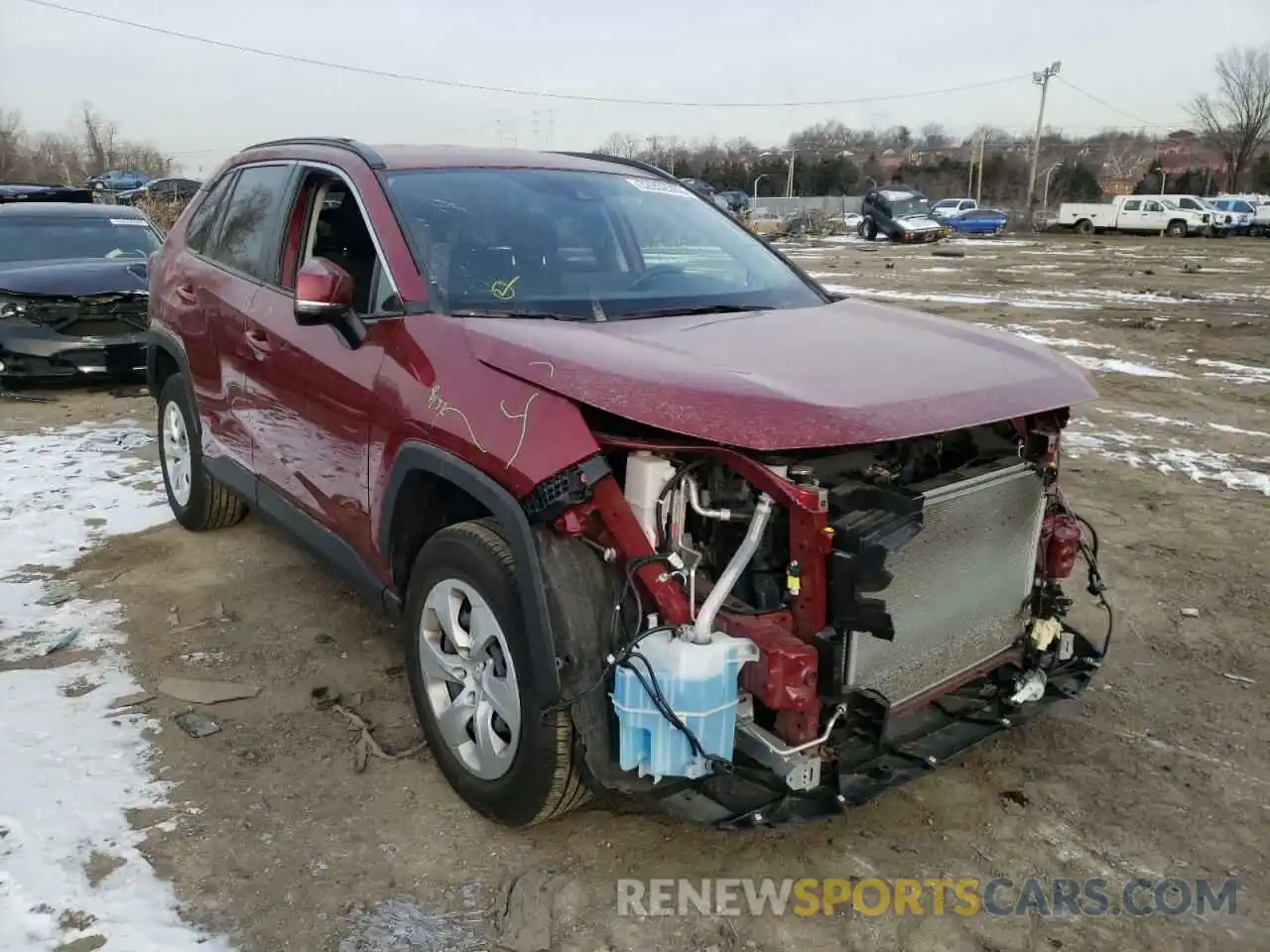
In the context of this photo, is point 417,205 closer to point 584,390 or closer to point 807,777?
point 584,390

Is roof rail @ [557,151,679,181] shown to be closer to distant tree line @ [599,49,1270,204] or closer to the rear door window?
the rear door window

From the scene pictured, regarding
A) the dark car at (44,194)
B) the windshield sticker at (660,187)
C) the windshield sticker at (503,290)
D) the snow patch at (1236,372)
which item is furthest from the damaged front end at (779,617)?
the dark car at (44,194)

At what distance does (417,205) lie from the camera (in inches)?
137

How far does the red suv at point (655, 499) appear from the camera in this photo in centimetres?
247

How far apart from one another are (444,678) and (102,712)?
4.71 ft

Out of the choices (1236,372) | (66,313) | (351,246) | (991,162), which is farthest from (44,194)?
(991,162)

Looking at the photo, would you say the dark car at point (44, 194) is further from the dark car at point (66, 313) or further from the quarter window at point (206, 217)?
the quarter window at point (206, 217)

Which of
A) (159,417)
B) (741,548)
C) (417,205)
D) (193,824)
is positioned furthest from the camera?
(159,417)

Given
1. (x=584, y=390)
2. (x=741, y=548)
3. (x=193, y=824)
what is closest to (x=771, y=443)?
(x=741, y=548)

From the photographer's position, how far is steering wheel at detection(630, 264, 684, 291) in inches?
137

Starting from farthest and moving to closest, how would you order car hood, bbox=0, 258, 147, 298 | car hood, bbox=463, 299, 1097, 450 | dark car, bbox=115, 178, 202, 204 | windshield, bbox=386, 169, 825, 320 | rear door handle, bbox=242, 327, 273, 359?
dark car, bbox=115, 178, 202, 204 < car hood, bbox=0, 258, 147, 298 < rear door handle, bbox=242, 327, 273, 359 < windshield, bbox=386, 169, 825, 320 < car hood, bbox=463, 299, 1097, 450

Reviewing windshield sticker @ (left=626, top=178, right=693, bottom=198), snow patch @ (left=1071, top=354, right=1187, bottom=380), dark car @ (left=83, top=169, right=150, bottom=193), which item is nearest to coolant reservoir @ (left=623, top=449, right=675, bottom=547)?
windshield sticker @ (left=626, top=178, right=693, bottom=198)

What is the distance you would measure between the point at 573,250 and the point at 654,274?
0.30m

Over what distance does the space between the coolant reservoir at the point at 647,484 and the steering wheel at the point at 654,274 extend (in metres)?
1.01
